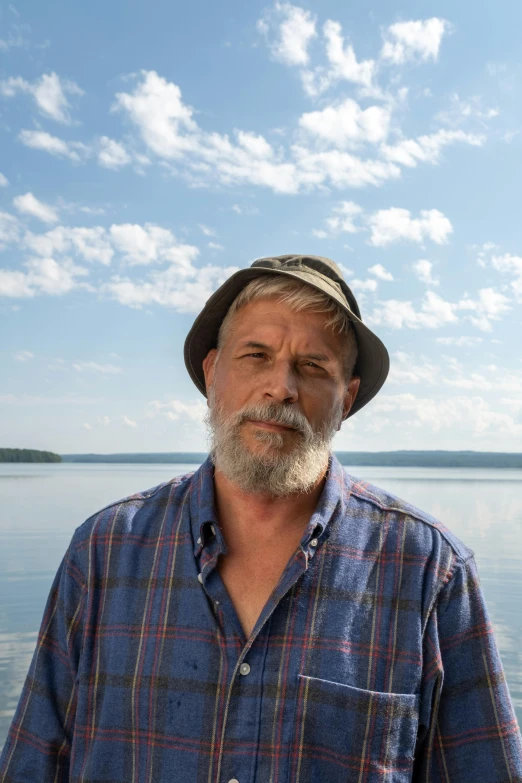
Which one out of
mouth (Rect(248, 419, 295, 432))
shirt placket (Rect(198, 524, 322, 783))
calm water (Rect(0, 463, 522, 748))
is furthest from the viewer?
calm water (Rect(0, 463, 522, 748))

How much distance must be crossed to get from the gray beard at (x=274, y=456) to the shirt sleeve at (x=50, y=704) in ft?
1.85

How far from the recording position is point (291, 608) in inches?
74.8

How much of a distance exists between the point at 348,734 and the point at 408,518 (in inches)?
23.5

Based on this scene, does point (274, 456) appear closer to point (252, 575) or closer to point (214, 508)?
point (214, 508)

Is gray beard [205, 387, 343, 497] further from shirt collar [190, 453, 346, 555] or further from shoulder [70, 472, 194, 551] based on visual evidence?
shoulder [70, 472, 194, 551]

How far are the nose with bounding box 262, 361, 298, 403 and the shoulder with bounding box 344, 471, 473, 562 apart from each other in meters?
0.35

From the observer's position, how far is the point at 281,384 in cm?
206

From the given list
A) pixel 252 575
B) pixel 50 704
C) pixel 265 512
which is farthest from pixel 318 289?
pixel 50 704

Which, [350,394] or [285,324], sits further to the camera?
[350,394]

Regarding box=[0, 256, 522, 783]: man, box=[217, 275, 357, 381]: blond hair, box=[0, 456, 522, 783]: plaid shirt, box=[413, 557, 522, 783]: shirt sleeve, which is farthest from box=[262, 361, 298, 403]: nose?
box=[413, 557, 522, 783]: shirt sleeve

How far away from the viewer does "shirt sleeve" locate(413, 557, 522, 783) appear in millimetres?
1859

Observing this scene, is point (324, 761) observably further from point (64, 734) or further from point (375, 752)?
point (64, 734)

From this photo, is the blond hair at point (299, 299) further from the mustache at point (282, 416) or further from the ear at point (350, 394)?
the mustache at point (282, 416)

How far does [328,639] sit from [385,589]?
210 mm
